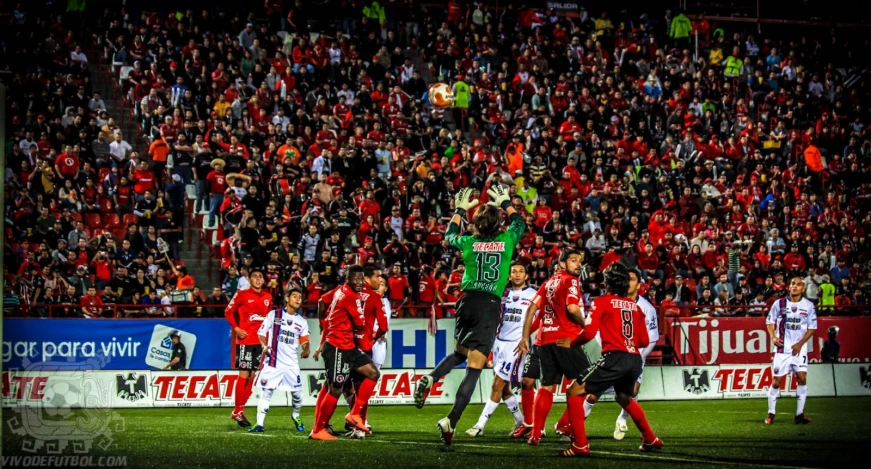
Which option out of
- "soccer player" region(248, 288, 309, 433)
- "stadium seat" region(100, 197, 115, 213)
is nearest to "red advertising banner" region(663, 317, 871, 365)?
"soccer player" region(248, 288, 309, 433)

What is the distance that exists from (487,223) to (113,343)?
43.7 feet

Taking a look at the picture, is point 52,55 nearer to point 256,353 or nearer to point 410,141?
point 410,141

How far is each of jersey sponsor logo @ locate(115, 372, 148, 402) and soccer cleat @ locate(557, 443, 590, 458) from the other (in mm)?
11689

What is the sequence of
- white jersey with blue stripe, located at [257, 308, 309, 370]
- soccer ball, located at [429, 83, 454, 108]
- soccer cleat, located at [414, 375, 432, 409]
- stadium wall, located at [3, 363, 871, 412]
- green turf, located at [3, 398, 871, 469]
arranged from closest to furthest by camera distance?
soccer cleat, located at [414, 375, 432, 409] → green turf, located at [3, 398, 871, 469] → white jersey with blue stripe, located at [257, 308, 309, 370] → stadium wall, located at [3, 363, 871, 412] → soccer ball, located at [429, 83, 454, 108]

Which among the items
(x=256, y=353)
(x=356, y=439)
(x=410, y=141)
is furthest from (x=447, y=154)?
(x=356, y=439)

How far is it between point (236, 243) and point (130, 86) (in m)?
7.50

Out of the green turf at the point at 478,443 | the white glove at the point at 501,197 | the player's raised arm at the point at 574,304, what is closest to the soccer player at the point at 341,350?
the green turf at the point at 478,443

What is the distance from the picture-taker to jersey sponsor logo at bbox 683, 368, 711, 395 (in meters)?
22.7

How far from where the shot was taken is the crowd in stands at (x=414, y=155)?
961 inches

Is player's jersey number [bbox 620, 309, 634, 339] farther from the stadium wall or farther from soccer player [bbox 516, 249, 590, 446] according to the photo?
the stadium wall

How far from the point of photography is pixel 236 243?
79.8 ft

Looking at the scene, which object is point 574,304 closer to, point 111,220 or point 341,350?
point 341,350

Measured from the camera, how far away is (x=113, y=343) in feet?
73.4

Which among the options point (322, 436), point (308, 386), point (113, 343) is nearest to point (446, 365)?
point (322, 436)
